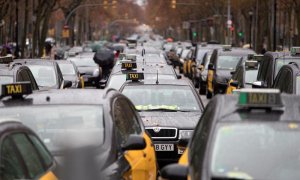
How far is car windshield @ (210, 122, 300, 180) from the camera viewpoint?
6.45 m

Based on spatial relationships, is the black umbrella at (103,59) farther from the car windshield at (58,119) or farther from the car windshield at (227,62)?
the car windshield at (58,119)

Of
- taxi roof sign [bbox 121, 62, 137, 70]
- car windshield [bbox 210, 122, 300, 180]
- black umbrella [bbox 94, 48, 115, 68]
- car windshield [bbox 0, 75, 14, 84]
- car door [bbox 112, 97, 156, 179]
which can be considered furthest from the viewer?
black umbrella [bbox 94, 48, 115, 68]

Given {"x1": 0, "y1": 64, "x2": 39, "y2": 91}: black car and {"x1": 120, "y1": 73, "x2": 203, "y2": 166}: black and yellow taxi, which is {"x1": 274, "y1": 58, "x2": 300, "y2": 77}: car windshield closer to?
{"x1": 120, "y1": 73, "x2": 203, "y2": 166}: black and yellow taxi

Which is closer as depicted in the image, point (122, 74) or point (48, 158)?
point (48, 158)

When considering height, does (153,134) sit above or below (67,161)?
below

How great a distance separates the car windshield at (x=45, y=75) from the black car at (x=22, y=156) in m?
13.3

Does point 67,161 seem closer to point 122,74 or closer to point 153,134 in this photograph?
point 153,134

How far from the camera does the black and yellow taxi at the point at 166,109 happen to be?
12422mm

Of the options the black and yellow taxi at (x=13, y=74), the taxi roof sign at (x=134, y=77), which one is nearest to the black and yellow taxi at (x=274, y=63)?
the taxi roof sign at (x=134, y=77)

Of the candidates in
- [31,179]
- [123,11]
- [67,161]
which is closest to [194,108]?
[31,179]

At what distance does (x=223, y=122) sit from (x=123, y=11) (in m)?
160

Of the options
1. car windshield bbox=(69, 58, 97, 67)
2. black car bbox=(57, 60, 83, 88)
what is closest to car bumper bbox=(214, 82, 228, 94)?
black car bbox=(57, 60, 83, 88)

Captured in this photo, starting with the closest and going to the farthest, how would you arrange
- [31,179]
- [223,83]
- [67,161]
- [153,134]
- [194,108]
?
[67,161] < [31,179] < [153,134] < [194,108] < [223,83]

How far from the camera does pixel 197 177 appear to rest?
642 cm
